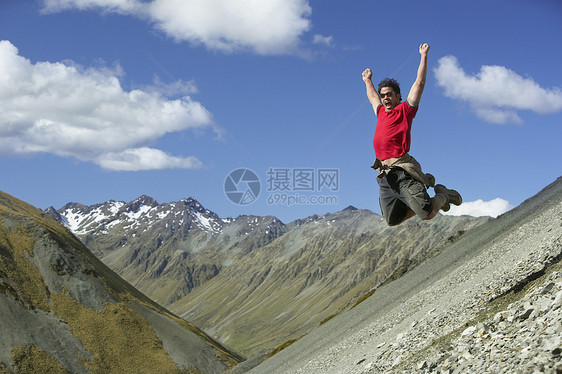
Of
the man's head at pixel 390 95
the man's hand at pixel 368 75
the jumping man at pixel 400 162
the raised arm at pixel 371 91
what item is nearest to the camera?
the jumping man at pixel 400 162

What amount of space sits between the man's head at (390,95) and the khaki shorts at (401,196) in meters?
1.41

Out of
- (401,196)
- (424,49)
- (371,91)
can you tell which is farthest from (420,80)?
(401,196)

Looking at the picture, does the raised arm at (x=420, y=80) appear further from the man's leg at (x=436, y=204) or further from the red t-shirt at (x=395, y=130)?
the man's leg at (x=436, y=204)

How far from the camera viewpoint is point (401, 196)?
37.0 feet

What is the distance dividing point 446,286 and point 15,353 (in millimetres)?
56795

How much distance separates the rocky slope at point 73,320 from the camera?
72.0m

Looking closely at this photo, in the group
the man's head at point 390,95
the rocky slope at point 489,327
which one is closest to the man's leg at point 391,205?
the man's head at point 390,95

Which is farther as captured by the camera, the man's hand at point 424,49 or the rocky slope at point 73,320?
the rocky slope at point 73,320

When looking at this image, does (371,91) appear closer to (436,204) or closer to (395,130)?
(395,130)

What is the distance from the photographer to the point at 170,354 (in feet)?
275

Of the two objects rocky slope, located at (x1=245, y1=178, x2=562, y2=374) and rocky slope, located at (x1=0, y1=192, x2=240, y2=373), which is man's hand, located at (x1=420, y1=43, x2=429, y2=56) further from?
rocky slope, located at (x1=0, y1=192, x2=240, y2=373)

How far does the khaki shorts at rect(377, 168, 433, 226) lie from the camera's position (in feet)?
35.4

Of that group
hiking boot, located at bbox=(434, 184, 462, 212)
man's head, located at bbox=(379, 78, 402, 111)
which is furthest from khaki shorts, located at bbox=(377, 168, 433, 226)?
man's head, located at bbox=(379, 78, 402, 111)

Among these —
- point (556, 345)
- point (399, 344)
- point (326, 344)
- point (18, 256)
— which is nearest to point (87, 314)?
point (18, 256)
